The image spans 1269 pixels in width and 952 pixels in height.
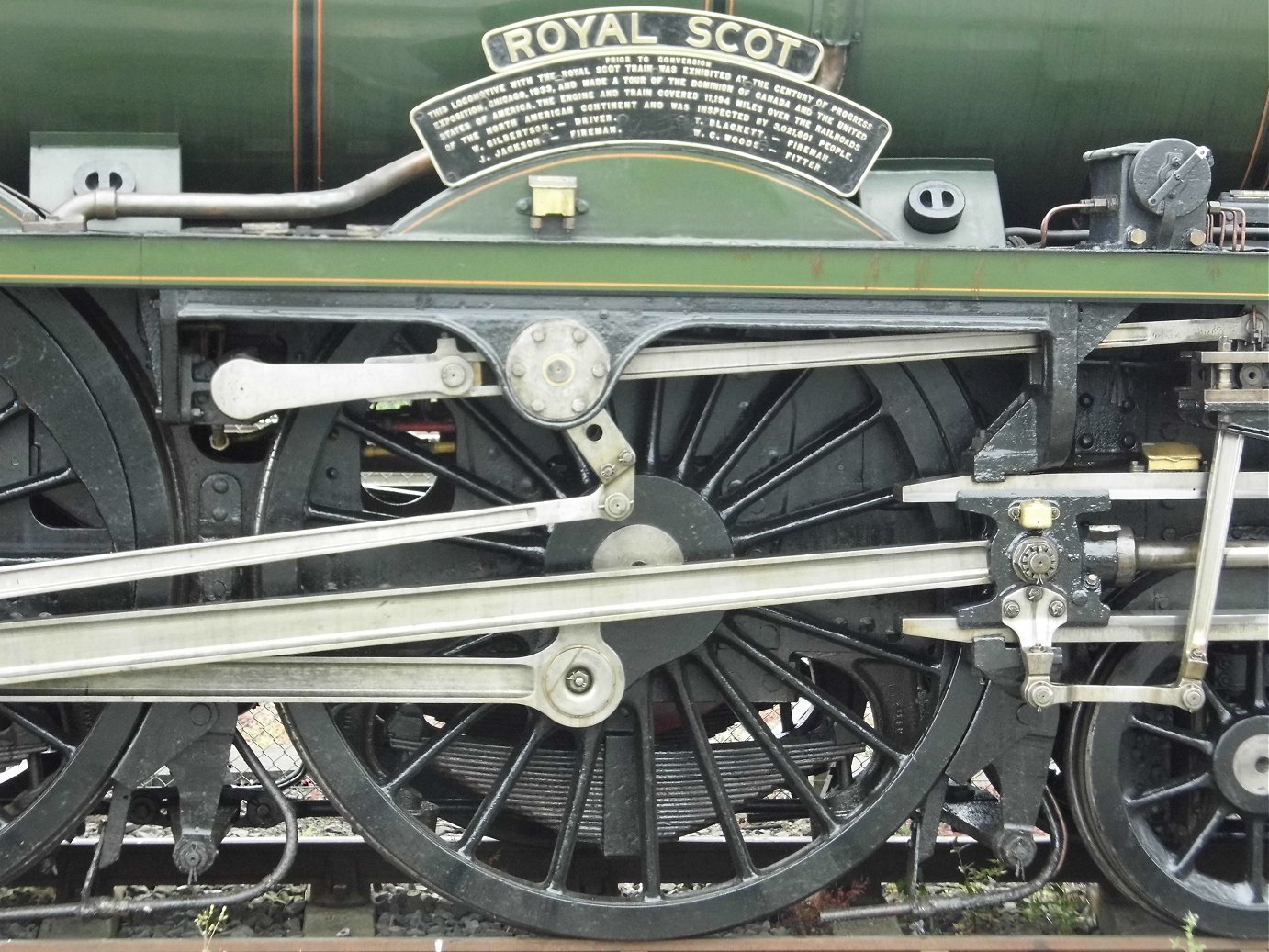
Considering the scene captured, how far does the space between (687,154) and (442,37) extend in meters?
0.66

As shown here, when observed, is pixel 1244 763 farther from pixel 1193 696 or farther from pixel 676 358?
pixel 676 358

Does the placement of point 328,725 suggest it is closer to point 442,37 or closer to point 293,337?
point 293,337

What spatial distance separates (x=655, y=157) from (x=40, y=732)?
2.14 metres

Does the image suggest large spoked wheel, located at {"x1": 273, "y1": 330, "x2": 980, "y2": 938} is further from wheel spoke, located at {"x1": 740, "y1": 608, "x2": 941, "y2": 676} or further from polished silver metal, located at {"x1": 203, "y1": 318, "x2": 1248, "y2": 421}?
polished silver metal, located at {"x1": 203, "y1": 318, "x2": 1248, "y2": 421}

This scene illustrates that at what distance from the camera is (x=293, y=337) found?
331 cm

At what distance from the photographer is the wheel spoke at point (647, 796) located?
11.6ft

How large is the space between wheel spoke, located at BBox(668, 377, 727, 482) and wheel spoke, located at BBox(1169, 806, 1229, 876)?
5.75ft

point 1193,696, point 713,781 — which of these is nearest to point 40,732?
point 713,781

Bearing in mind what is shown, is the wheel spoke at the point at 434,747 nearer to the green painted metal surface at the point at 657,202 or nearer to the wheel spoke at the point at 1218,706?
the green painted metal surface at the point at 657,202

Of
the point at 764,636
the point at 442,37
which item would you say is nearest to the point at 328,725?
the point at 764,636

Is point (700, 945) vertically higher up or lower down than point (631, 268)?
lower down

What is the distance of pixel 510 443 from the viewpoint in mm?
3426

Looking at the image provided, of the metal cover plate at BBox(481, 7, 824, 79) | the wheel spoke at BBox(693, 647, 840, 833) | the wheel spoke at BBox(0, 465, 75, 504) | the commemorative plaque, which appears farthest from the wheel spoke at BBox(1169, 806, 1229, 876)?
the wheel spoke at BBox(0, 465, 75, 504)

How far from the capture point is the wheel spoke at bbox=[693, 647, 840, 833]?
357 centimetres
